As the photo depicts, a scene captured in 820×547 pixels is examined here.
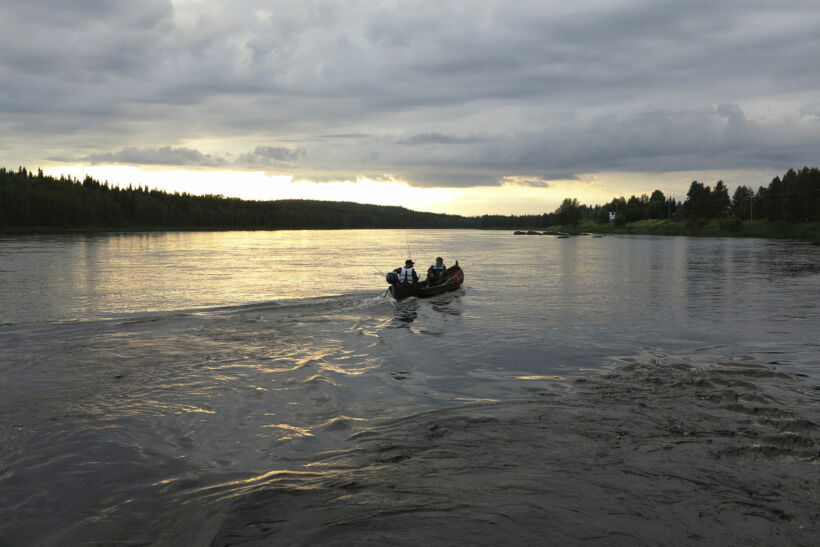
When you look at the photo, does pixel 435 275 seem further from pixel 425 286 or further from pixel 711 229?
pixel 711 229

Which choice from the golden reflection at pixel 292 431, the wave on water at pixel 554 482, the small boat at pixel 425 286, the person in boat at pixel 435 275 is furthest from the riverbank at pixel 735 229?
the golden reflection at pixel 292 431

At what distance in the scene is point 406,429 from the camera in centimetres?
1116

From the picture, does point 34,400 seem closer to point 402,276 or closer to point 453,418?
point 453,418

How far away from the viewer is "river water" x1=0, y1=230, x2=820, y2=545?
7484mm

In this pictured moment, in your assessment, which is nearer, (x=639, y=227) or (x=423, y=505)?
(x=423, y=505)

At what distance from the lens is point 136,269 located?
48.5 m

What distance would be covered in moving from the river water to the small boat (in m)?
6.28

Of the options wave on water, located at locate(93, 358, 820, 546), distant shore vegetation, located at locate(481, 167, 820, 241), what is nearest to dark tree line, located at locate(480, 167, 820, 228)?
distant shore vegetation, located at locate(481, 167, 820, 241)

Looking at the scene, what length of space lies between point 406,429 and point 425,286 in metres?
23.7

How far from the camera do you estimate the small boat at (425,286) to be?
31.3 m

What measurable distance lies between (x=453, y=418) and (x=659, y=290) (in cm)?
3032

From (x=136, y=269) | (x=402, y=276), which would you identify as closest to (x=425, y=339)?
(x=402, y=276)

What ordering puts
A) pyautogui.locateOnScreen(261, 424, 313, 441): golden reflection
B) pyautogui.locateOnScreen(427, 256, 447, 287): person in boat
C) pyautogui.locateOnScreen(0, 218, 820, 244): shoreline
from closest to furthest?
pyautogui.locateOnScreen(261, 424, 313, 441): golden reflection → pyautogui.locateOnScreen(427, 256, 447, 287): person in boat → pyautogui.locateOnScreen(0, 218, 820, 244): shoreline

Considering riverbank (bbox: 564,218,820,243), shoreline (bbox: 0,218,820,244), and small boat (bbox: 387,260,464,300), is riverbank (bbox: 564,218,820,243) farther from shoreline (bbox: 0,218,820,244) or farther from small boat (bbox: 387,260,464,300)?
small boat (bbox: 387,260,464,300)
